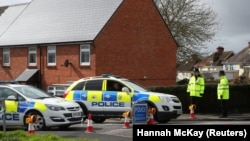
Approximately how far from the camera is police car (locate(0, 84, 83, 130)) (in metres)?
15.1

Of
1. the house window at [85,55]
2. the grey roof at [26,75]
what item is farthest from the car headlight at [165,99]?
the grey roof at [26,75]

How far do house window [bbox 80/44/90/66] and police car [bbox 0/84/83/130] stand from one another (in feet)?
52.6

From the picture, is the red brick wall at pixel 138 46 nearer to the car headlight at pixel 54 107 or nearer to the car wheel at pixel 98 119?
the car wheel at pixel 98 119

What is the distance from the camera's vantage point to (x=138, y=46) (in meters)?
34.6

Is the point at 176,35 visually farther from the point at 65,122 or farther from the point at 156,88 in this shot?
the point at 65,122

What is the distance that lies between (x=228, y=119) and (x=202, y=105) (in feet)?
10.0

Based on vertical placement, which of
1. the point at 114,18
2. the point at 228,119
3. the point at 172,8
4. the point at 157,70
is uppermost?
the point at 172,8

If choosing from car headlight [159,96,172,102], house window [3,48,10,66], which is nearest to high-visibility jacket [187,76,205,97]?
car headlight [159,96,172,102]

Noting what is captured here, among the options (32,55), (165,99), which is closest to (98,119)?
(165,99)

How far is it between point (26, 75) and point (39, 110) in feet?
66.6

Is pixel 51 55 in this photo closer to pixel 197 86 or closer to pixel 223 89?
pixel 197 86

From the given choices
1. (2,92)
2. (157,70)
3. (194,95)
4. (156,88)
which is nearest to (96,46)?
(157,70)

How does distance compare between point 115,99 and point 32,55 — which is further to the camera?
point 32,55

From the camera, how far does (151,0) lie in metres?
35.9
